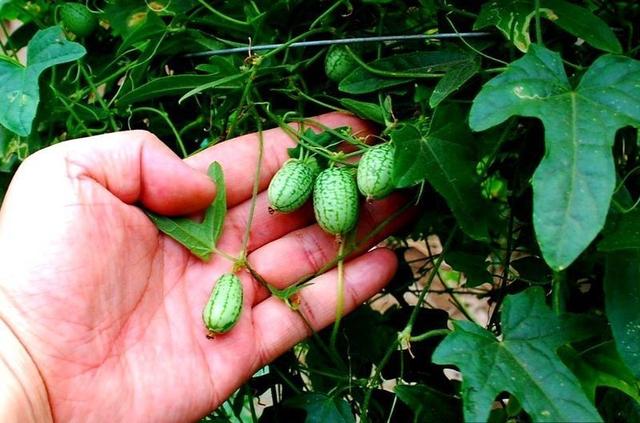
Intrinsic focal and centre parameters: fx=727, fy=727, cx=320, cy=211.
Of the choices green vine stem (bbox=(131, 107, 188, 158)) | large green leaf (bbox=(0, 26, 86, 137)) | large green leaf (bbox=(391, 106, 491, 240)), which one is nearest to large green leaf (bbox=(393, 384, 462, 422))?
large green leaf (bbox=(391, 106, 491, 240))


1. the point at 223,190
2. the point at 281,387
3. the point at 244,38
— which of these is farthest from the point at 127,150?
the point at 281,387

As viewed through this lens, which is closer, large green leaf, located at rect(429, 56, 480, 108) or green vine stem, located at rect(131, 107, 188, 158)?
large green leaf, located at rect(429, 56, 480, 108)

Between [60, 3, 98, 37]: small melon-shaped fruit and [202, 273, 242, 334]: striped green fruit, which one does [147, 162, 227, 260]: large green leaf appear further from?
[60, 3, 98, 37]: small melon-shaped fruit

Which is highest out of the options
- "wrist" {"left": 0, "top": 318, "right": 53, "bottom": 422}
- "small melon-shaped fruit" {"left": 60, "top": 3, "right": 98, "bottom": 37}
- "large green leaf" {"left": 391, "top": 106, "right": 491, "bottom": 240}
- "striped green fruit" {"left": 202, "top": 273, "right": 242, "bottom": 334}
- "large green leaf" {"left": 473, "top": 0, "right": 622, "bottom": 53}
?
"large green leaf" {"left": 473, "top": 0, "right": 622, "bottom": 53}

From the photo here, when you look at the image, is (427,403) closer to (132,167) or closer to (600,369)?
(600,369)

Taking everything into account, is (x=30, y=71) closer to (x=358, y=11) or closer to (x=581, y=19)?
(x=358, y=11)

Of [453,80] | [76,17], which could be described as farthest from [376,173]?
[76,17]

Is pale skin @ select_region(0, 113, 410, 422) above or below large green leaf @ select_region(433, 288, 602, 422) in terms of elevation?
below
